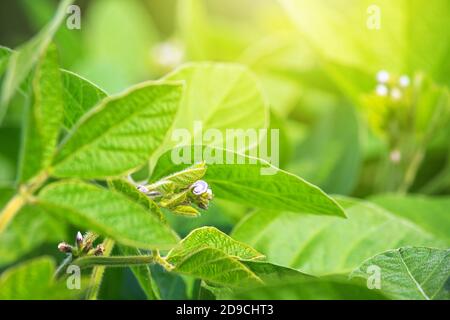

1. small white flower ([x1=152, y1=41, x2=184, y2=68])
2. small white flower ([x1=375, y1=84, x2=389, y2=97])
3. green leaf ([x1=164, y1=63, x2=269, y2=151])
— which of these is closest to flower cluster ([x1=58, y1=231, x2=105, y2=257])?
green leaf ([x1=164, y1=63, x2=269, y2=151])

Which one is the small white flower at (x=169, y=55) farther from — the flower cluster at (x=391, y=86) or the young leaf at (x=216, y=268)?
the young leaf at (x=216, y=268)

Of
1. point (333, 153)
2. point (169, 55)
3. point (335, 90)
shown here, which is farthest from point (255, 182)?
point (169, 55)

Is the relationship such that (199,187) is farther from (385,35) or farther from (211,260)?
(385,35)

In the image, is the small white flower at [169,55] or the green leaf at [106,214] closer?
the green leaf at [106,214]

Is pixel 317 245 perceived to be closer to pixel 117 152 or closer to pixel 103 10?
pixel 117 152

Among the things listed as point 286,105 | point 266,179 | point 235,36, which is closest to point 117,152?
point 266,179

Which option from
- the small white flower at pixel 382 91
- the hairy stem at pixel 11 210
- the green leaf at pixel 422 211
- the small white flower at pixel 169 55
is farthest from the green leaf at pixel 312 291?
the small white flower at pixel 169 55
